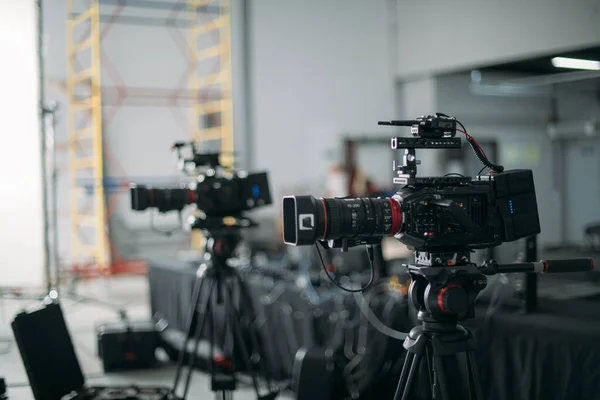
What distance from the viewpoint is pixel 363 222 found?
1812mm

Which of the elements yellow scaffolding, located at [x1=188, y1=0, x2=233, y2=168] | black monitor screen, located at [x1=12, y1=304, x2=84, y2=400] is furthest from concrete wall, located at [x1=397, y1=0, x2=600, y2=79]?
black monitor screen, located at [x1=12, y1=304, x2=84, y2=400]

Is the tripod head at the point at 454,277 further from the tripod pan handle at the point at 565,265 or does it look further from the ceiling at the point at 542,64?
the ceiling at the point at 542,64

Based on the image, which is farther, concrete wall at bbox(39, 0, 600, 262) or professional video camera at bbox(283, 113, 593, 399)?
concrete wall at bbox(39, 0, 600, 262)

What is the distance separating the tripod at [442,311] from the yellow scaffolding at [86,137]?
17.3ft

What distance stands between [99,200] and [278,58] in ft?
9.44

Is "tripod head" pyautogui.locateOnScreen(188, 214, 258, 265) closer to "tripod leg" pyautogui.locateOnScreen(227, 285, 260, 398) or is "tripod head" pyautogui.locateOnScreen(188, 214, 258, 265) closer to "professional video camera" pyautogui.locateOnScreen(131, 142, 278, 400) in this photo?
"professional video camera" pyautogui.locateOnScreen(131, 142, 278, 400)

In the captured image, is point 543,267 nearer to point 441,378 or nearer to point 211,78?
point 441,378

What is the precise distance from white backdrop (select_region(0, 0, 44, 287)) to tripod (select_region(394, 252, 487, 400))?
8.11 feet

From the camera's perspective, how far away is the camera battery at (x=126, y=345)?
3.93 m

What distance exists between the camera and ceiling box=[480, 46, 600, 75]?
4797 mm

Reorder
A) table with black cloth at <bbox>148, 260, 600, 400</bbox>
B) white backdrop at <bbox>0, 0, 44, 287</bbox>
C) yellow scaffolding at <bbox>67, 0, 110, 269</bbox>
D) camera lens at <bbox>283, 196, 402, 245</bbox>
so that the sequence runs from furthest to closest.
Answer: yellow scaffolding at <bbox>67, 0, 110, 269</bbox>
white backdrop at <bbox>0, 0, 44, 287</bbox>
table with black cloth at <bbox>148, 260, 600, 400</bbox>
camera lens at <bbox>283, 196, 402, 245</bbox>

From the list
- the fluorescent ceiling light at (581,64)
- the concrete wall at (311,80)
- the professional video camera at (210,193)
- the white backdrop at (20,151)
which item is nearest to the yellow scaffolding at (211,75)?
the concrete wall at (311,80)

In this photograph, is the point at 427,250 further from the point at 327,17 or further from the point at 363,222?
the point at 327,17

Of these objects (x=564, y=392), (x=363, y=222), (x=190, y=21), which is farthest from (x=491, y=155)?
(x=363, y=222)
